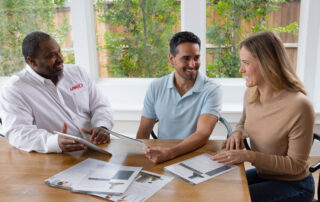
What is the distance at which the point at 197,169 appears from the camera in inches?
52.5

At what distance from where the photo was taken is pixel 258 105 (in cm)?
160

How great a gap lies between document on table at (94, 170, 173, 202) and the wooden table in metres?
0.03

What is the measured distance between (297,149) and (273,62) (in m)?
0.43

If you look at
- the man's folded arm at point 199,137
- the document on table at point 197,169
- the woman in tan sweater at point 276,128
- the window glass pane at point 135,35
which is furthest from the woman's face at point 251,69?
the window glass pane at point 135,35

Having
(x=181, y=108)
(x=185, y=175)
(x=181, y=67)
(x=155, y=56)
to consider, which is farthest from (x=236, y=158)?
(x=155, y=56)

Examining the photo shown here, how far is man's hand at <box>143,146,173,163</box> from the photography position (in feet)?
4.64

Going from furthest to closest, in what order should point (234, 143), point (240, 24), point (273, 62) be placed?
point (240, 24)
point (234, 143)
point (273, 62)

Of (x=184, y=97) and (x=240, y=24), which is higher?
(x=240, y=24)

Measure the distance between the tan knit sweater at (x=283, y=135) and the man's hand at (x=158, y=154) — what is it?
42 centimetres

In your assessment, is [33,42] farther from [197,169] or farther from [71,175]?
[197,169]

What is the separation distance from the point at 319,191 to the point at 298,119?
38 centimetres

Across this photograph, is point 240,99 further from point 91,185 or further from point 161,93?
point 91,185

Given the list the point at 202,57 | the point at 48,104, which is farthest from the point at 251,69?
the point at 202,57

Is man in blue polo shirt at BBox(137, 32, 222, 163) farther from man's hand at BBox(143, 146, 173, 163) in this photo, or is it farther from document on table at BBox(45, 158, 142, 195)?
document on table at BBox(45, 158, 142, 195)
